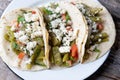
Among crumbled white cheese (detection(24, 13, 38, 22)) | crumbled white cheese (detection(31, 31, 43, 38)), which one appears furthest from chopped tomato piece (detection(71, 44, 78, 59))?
crumbled white cheese (detection(24, 13, 38, 22))

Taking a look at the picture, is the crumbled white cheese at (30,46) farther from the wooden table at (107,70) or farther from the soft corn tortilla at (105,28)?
the soft corn tortilla at (105,28)

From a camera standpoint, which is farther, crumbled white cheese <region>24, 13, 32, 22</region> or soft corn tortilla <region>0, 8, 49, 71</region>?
crumbled white cheese <region>24, 13, 32, 22</region>

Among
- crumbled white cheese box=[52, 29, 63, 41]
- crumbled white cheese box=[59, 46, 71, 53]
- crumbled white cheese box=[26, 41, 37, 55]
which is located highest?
crumbled white cheese box=[52, 29, 63, 41]

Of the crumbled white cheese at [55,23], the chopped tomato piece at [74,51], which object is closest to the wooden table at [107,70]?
the chopped tomato piece at [74,51]

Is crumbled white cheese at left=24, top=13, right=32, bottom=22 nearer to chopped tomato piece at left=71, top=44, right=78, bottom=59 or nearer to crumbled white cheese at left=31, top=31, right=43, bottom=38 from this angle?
crumbled white cheese at left=31, top=31, right=43, bottom=38

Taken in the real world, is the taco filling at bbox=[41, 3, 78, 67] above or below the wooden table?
above

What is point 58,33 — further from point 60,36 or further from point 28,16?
point 28,16
